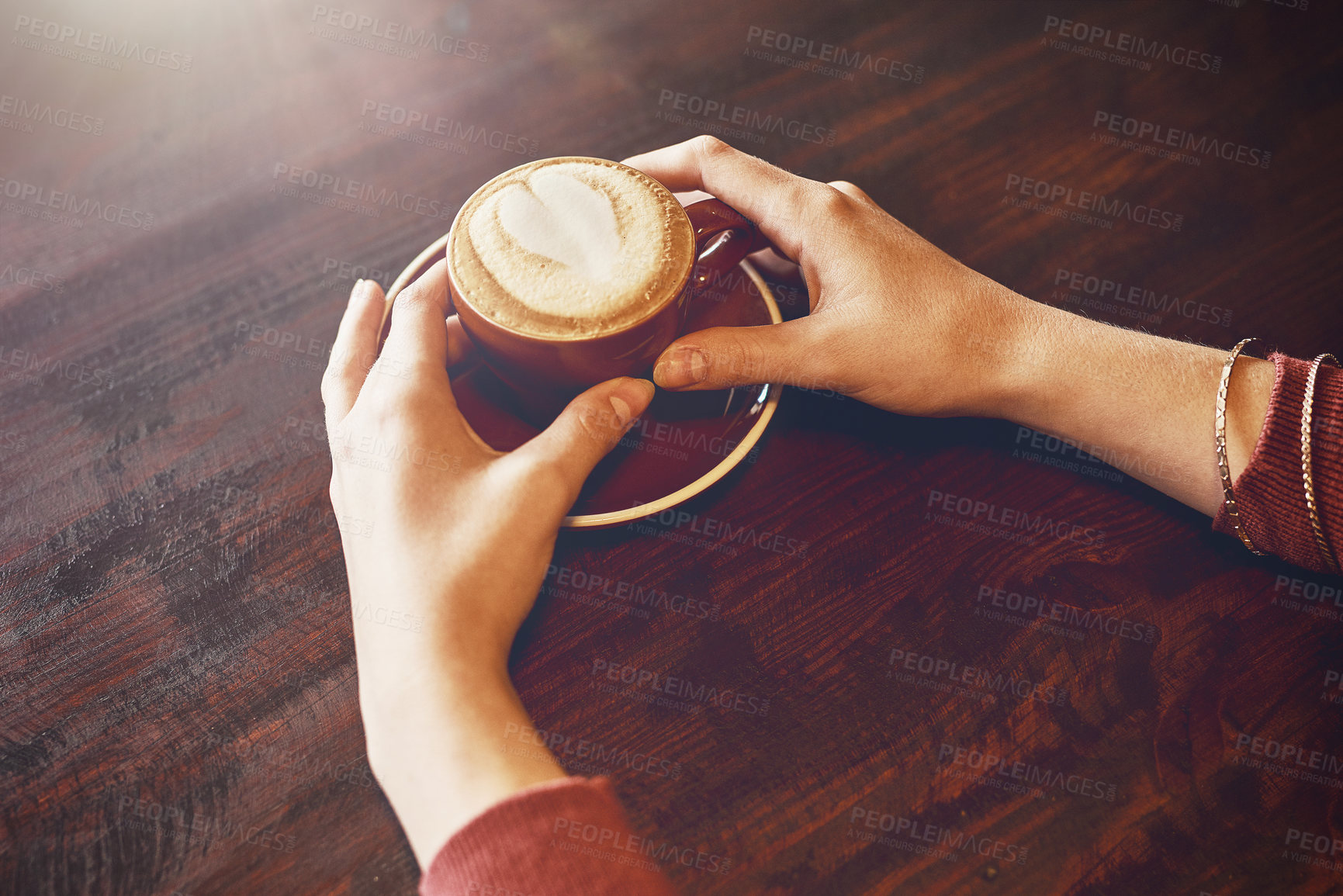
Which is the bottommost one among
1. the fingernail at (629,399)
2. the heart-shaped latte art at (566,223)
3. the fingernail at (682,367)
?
the fingernail at (629,399)

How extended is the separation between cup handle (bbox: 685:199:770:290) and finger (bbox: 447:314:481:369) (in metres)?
0.32

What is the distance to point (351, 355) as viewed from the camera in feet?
3.19

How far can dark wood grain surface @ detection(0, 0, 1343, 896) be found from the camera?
2.75ft

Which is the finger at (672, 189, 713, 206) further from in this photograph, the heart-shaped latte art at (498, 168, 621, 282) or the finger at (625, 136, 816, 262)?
the heart-shaped latte art at (498, 168, 621, 282)

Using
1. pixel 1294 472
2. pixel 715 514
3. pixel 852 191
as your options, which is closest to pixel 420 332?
pixel 715 514

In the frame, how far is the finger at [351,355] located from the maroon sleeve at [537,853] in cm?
53

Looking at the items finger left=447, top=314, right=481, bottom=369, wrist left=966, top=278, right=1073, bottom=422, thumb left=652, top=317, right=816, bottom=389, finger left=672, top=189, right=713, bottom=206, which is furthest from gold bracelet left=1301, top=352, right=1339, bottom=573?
finger left=447, top=314, right=481, bottom=369

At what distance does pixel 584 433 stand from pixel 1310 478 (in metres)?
0.86

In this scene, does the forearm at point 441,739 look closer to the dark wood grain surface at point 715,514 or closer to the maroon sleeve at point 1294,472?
the dark wood grain surface at point 715,514

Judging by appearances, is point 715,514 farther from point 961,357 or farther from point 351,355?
point 351,355

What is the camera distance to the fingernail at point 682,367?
902mm

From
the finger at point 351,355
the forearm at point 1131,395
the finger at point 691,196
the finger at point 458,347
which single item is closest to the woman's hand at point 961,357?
the forearm at point 1131,395

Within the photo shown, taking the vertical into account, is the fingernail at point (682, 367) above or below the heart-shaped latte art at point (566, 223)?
below

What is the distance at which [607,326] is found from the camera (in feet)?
2.69
